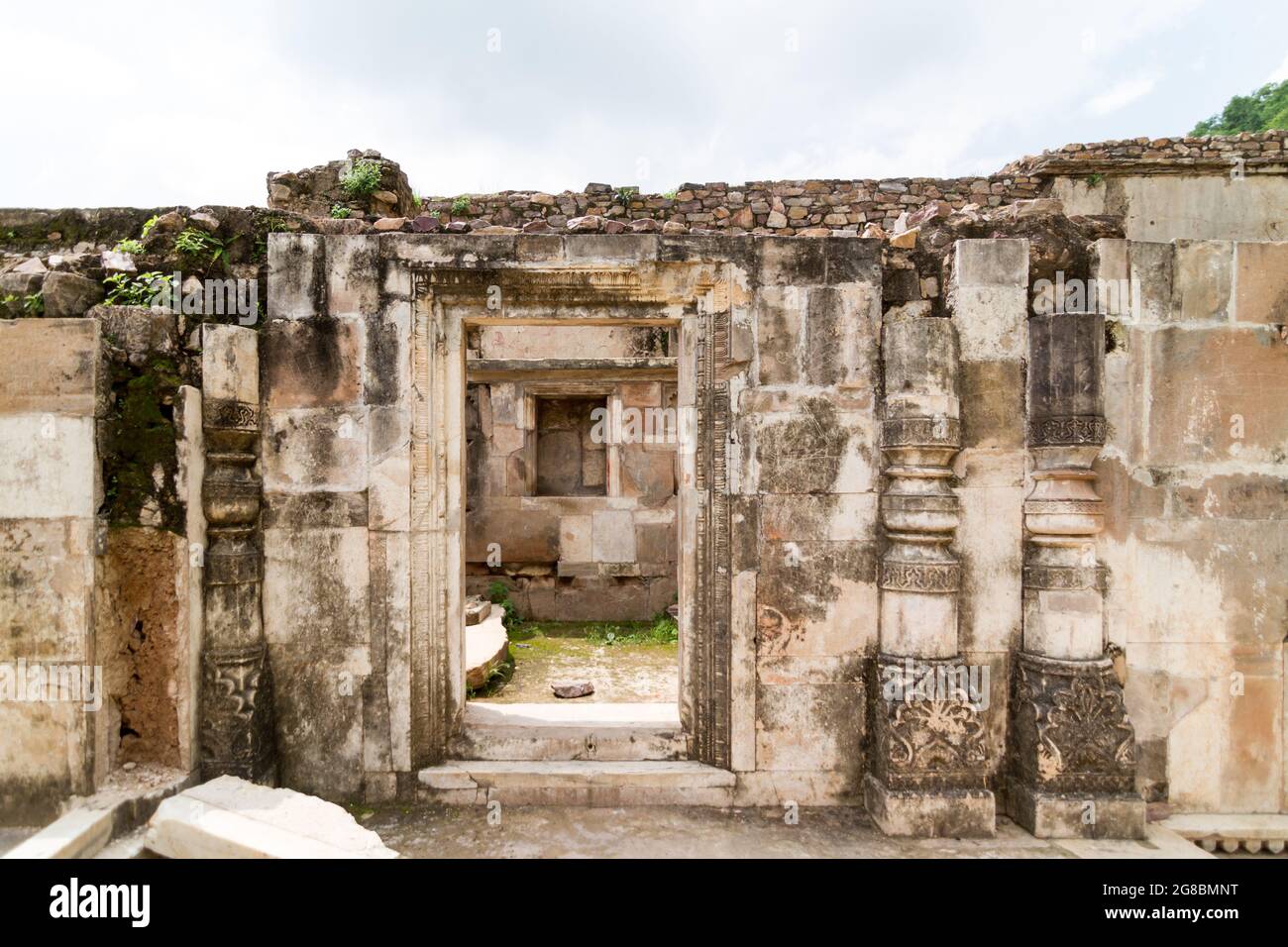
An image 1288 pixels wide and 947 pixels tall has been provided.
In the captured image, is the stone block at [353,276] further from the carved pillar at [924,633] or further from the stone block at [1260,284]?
the stone block at [1260,284]

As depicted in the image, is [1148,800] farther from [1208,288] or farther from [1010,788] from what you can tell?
[1208,288]

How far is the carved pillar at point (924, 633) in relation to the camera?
310 cm

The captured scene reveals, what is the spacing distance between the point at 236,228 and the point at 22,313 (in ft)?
3.51

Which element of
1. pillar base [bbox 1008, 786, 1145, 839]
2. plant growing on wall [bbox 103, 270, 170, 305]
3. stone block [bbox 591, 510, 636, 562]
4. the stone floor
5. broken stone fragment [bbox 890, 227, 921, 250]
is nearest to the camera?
the stone floor

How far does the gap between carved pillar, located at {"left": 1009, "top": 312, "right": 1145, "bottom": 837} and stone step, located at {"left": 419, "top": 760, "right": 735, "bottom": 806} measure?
1.61m

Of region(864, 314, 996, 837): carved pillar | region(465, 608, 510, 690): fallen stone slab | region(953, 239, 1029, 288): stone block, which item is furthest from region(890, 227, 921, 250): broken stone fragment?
region(465, 608, 510, 690): fallen stone slab

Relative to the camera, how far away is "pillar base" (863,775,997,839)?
309 cm

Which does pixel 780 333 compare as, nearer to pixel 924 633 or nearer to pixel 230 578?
pixel 924 633

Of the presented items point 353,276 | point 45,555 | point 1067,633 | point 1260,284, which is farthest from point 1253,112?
point 45,555

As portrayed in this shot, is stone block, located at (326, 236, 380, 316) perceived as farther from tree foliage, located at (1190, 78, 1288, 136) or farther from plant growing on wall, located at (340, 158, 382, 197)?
tree foliage, located at (1190, 78, 1288, 136)

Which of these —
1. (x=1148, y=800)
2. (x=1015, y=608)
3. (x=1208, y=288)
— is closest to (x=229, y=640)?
(x=1015, y=608)

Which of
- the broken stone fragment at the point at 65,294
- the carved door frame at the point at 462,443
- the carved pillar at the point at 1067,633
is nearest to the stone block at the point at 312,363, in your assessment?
the carved door frame at the point at 462,443

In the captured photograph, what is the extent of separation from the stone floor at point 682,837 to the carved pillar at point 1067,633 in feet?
0.48
